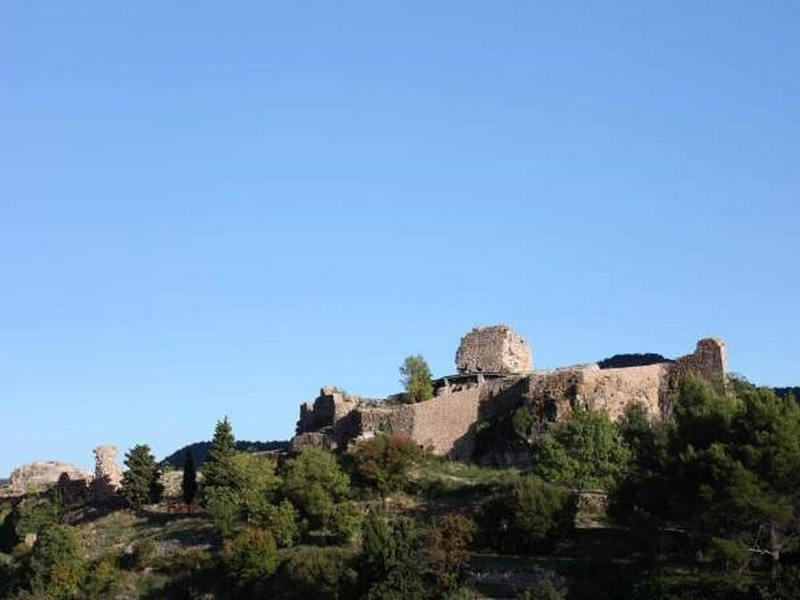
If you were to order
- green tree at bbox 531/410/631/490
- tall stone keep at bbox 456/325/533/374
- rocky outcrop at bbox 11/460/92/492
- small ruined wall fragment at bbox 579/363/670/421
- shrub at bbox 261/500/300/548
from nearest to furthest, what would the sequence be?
shrub at bbox 261/500/300/548 < green tree at bbox 531/410/631/490 < small ruined wall fragment at bbox 579/363/670/421 < tall stone keep at bbox 456/325/533/374 < rocky outcrop at bbox 11/460/92/492

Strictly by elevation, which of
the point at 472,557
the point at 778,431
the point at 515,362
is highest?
the point at 515,362

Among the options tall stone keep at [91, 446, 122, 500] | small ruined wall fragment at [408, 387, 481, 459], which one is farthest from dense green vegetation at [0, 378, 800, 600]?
tall stone keep at [91, 446, 122, 500]

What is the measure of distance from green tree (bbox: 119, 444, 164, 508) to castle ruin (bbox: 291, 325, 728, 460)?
21.5 ft

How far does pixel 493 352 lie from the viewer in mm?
61875

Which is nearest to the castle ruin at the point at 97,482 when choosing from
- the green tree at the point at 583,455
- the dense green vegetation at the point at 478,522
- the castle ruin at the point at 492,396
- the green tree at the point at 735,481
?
the dense green vegetation at the point at 478,522

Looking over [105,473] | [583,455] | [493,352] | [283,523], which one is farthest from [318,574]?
[105,473]

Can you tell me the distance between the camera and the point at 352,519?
48781mm

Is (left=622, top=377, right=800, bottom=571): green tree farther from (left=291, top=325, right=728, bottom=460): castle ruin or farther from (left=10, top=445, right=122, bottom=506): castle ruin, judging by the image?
(left=10, top=445, right=122, bottom=506): castle ruin

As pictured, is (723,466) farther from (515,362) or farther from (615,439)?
A: (515,362)

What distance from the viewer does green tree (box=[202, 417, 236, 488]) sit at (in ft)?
181

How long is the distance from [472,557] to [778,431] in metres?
10.7

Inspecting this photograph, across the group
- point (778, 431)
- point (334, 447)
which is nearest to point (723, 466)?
point (778, 431)

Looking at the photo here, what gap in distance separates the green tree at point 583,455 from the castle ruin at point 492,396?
2.26m

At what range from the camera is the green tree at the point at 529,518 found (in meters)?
45.1
